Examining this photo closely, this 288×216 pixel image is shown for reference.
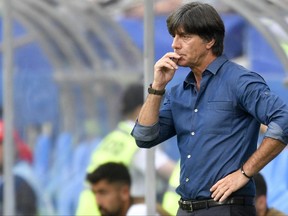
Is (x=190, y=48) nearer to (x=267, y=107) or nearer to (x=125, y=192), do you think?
(x=267, y=107)

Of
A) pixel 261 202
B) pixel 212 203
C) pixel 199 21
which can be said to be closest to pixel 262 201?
pixel 261 202

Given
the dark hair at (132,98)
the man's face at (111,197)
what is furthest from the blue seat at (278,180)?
the dark hair at (132,98)

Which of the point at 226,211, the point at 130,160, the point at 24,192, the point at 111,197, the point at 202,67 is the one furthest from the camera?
the point at 24,192

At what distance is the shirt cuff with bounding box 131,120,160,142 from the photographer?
476cm

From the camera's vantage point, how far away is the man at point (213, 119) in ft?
14.8

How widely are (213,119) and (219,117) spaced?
2 cm

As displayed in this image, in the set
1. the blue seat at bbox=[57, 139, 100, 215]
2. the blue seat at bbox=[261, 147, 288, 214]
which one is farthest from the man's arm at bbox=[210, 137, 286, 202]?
the blue seat at bbox=[57, 139, 100, 215]

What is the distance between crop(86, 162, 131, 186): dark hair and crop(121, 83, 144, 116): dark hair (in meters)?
1.53

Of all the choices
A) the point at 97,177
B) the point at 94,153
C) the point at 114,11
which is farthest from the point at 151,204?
the point at 114,11

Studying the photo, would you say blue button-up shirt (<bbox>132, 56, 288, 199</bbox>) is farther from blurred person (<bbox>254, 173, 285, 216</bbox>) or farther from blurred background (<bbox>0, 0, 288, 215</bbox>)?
blurred background (<bbox>0, 0, 288, 215</bbox>)

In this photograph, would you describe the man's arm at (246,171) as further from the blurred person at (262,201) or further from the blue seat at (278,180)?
the blue seat at (278,180)

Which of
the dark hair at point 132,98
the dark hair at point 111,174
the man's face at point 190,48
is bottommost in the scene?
the dark hair at point 111,174

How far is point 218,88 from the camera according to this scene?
462cm

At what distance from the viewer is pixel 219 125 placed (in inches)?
180
